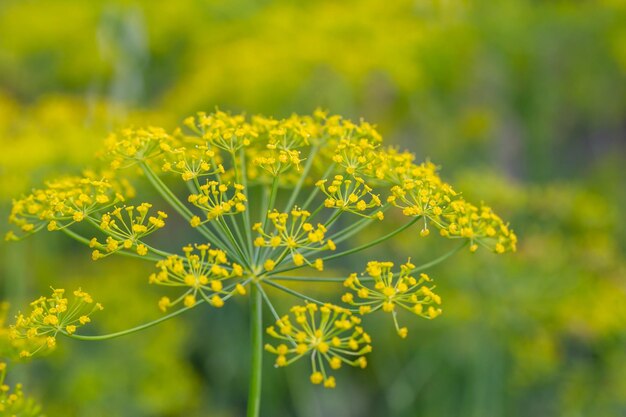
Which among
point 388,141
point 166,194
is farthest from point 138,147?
point 388,141

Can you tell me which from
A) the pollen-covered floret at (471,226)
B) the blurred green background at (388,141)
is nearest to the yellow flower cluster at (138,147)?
the pollen-covered floret at (471,226)

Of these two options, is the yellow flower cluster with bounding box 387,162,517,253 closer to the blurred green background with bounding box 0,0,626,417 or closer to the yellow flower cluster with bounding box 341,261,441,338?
the yellow flower cluster with bounding box 341,261,441,338

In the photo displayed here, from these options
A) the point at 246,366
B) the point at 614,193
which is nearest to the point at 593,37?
the point at 614,193

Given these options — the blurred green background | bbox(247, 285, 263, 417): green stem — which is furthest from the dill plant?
the blurred green background

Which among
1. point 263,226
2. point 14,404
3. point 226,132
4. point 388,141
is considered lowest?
point 14,404

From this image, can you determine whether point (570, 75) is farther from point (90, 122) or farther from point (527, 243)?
point (90, 122)

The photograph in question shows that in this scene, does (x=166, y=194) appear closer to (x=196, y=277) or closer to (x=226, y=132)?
(x=226, y=132)

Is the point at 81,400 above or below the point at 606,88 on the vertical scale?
below

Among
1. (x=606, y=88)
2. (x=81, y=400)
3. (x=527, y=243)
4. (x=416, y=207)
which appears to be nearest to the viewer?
(x=416, y=207)
